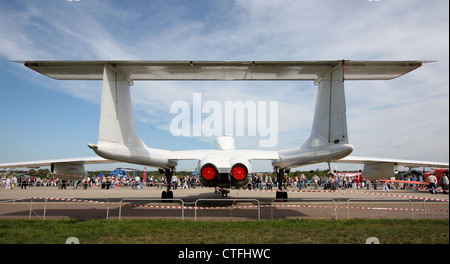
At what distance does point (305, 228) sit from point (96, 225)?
5425mm

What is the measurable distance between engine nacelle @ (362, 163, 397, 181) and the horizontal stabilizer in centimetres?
735

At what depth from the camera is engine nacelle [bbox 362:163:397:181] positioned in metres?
13.7

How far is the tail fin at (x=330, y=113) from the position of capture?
21.8 feet

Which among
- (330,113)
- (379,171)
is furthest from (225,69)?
(379,171)

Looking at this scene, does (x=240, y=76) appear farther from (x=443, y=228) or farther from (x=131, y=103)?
(x=443, y=228)

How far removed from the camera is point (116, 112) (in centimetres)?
733

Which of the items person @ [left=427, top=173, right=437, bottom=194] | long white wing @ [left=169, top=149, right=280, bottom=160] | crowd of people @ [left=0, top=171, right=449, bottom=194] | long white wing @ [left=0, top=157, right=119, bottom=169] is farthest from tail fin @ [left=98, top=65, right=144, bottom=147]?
person @ [left=427, top=173, right=437, bottom=194]

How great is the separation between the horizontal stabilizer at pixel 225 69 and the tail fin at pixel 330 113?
30 centimetres

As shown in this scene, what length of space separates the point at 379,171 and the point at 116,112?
519 inches

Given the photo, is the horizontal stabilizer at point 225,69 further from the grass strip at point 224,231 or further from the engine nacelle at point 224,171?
the grass strip at point 224,231

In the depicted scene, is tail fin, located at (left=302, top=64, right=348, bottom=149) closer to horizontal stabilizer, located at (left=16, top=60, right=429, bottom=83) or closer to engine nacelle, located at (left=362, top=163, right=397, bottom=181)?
horizontal stabilizer, located at (left=16, top=60, right=429, bottom=83)

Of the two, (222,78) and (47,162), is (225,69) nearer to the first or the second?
(222,78)
